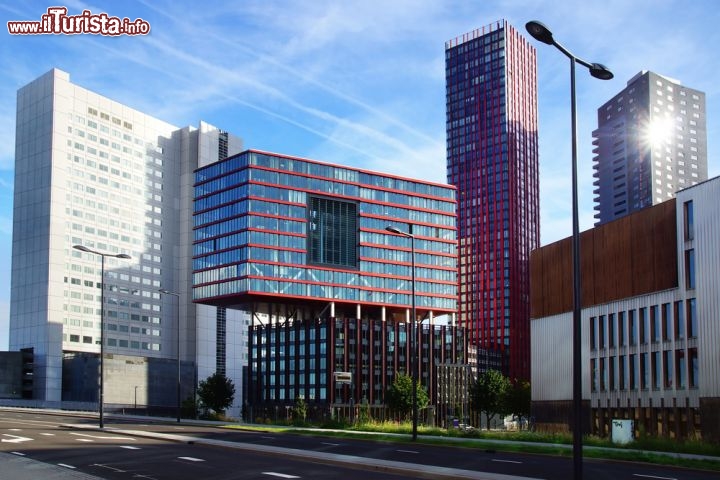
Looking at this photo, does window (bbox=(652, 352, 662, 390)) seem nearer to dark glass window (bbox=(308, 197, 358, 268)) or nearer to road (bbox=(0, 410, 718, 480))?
road (bbox=(0, 410, 718, 480))

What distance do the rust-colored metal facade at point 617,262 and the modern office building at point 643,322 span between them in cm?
9

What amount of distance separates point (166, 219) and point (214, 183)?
191ft

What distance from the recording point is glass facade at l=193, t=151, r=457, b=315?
136m

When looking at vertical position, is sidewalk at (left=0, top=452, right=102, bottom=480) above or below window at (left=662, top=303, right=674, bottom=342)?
below

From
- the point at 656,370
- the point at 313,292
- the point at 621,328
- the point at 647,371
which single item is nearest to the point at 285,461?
the point at 656,370

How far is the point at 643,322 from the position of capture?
227 feet

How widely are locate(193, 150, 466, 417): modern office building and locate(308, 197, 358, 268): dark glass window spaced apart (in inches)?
6.9

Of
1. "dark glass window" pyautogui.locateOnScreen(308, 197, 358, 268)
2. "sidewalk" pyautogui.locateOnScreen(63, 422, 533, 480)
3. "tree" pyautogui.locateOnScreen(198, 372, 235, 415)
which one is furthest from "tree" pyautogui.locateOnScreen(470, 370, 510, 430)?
"sidewalk" pyautogui.locateOnScreen(63, 422, 533, 480)

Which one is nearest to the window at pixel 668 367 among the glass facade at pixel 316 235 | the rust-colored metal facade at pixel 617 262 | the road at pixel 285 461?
the rust-colored metal facade at pixel 617 262

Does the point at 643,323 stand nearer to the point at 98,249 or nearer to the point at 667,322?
the point at 667,322

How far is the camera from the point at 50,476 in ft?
79.6

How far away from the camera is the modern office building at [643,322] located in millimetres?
60844

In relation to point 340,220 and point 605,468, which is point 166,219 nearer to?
point 340,220

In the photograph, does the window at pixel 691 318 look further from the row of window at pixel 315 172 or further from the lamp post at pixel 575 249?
the row of window at pixel 315 172
